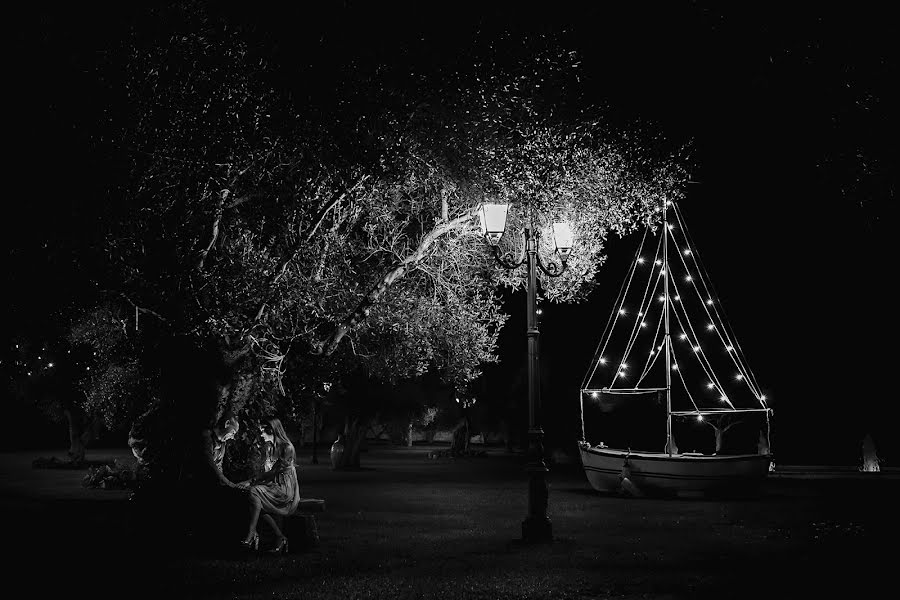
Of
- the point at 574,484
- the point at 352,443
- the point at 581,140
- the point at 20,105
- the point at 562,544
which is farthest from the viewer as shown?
the point at 352,443

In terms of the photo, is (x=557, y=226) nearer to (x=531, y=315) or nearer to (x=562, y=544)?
(x=531, y=315)

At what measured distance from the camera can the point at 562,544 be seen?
42.7ft

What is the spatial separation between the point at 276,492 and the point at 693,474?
13.9 metres

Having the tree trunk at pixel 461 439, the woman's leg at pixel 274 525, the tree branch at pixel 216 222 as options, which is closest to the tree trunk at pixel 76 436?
the tree trunk at pixel 461 439

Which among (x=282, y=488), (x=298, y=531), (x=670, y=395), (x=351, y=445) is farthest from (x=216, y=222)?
(x=351, y=445)

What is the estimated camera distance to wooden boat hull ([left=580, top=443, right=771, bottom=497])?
22.9m

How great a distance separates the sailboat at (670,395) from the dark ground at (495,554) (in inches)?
44.3

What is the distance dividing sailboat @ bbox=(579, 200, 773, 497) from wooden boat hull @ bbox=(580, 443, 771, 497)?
1.0 inches

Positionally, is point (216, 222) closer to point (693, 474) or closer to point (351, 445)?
point (693, 474)

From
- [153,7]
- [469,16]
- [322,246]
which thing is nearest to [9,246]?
[153,7]

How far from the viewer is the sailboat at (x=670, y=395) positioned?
23.1m

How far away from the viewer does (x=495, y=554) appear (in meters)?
12.0

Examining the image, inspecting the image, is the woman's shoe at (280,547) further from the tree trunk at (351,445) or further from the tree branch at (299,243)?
the tree trunk at (351,445)

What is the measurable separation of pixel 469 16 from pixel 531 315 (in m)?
4.46
